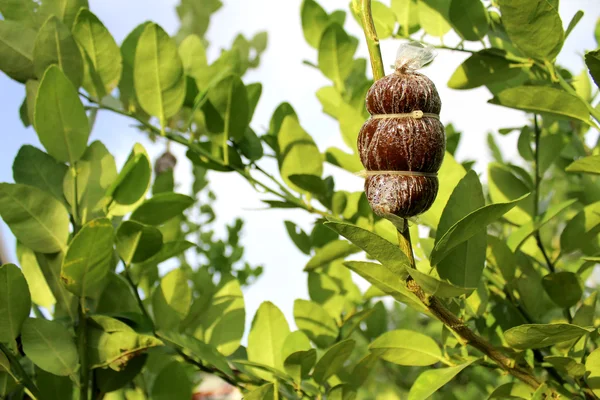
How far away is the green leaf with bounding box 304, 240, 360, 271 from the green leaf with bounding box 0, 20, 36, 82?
440 millimetres

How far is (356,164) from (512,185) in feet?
0.78

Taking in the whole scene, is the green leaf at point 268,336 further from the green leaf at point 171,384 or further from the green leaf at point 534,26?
the green leaf at point 534,26

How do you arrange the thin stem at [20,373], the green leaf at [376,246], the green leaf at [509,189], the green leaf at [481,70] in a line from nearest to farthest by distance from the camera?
the green leaf at [376,246], the thin stem at [20,373], the green leaf at [481,70], the green leaf at [509,189]

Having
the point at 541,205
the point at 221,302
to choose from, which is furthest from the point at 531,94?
the point at 221,302

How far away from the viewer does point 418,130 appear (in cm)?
50

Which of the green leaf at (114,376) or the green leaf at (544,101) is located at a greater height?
the green leaf at (544,101)

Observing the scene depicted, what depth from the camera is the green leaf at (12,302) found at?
0.68 metres

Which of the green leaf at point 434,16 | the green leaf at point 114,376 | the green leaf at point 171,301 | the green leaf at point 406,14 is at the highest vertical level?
the green leaf at point 406,14

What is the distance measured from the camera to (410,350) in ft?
2.40

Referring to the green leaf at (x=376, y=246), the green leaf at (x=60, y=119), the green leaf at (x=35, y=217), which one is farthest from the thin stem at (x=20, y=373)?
the green leaf at (x=376, y=246)

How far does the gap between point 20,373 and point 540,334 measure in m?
0.55

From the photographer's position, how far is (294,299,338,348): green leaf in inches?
34.6

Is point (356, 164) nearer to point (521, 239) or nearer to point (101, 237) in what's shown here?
point (521, 239)

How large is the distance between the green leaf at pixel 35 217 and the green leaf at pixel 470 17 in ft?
1.81
